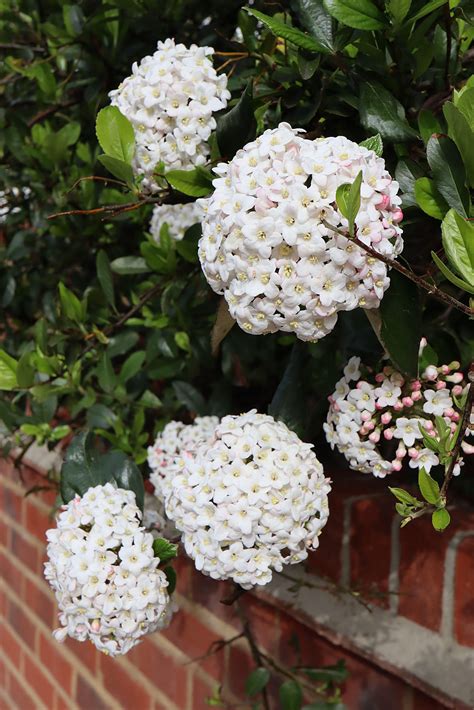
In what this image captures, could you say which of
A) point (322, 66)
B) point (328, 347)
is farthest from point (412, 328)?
point (322, 66)

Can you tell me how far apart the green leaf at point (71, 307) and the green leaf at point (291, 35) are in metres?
0.53

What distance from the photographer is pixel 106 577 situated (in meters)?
0.74

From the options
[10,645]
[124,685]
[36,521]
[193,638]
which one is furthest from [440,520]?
[10,645]

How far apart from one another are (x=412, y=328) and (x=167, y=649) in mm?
904

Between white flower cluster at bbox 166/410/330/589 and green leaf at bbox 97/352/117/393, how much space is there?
1.33ft

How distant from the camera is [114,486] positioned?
0.85 meters

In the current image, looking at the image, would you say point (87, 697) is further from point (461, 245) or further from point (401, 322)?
point (461, 245)

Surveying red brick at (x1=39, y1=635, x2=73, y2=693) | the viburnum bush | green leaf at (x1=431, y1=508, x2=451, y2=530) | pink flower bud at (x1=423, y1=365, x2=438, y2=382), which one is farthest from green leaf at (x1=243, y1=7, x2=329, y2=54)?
red brick at (x1=39, y1=635, x2=73, y2=693)

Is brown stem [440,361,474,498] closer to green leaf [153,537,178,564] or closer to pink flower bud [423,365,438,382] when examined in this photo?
pink flower bud [423,365,438,382]

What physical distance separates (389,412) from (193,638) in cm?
72

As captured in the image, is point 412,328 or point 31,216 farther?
point 31,216

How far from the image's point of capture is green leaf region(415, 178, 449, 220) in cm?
65

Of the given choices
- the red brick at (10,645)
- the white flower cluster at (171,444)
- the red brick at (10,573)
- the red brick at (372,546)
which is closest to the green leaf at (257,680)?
the red brick at (372,546)

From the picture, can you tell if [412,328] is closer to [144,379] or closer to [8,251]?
[144,379]
